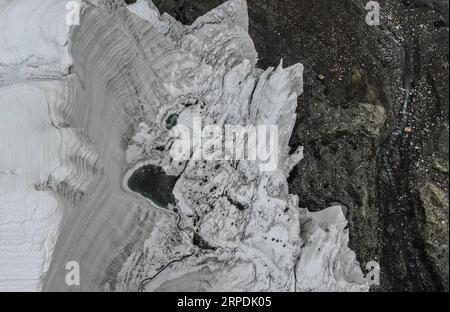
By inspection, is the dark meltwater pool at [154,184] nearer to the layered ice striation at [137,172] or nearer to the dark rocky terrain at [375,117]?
the layered ice striation at [137,172]

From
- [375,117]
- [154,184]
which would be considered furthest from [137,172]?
[375,117]

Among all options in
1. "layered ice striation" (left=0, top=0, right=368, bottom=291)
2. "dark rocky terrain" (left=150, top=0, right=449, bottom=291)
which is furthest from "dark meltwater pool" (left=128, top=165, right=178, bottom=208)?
"dark rocky terrain" (left=150, top=0, right=449, bottom=291)

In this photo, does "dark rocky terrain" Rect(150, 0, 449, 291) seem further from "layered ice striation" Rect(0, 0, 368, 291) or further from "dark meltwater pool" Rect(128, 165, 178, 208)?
"dark meltwater pool" Rect(128, 165, 178, 208)

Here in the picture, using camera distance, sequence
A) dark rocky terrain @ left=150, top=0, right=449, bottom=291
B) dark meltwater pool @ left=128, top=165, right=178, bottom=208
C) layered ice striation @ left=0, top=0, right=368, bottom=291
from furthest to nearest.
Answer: dark rocky terrain @ left=150, top=0, right=449, bottom=291, dark meltwater pool @ left=128, top=165, right=178, bottom=208, layered ice striation @ left=0, top=0, right=368, bottom=291
